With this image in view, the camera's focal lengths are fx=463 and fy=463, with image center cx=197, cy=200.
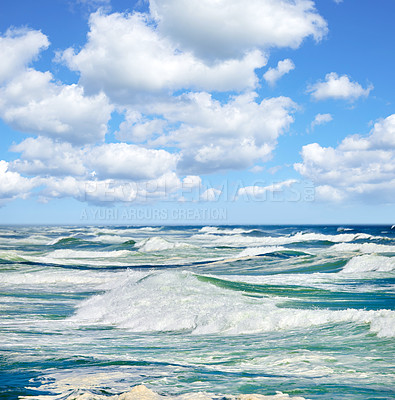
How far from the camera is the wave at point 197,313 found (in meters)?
11.0

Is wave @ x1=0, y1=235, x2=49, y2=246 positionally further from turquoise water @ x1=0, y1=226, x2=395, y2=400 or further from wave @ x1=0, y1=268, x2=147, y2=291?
turquoise water @ x1=0, y1=226, x2=395, y2=400

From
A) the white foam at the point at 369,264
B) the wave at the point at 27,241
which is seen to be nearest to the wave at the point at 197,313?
the white foam at the point at 369,264

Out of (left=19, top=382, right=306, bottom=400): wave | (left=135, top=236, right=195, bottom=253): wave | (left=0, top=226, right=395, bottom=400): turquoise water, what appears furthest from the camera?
(left=135, top=236, right=195, bottom=253): wave

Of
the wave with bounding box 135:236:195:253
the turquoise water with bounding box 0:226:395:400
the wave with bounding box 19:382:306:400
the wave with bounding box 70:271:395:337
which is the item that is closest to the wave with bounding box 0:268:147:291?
the turquoise water with bounding box 0:226:395:400

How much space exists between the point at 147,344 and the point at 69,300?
929 cm

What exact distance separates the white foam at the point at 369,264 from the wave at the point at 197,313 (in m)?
11.9

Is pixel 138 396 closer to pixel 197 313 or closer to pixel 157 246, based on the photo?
pixel 197 313

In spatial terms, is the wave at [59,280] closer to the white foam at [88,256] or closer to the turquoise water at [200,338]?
the turquoise water at [200,338]

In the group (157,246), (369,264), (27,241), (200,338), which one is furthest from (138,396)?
(27,241)

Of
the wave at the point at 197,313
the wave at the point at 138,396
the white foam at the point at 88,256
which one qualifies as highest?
the wave at the point at 138,396

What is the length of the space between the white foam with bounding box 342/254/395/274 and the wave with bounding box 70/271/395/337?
1191 centimetres

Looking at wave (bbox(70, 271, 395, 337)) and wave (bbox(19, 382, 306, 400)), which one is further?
wave (bbox(70, 271, 395, 337))

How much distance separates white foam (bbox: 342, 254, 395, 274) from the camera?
2641 centimetres

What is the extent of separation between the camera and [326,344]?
29.6 feet
